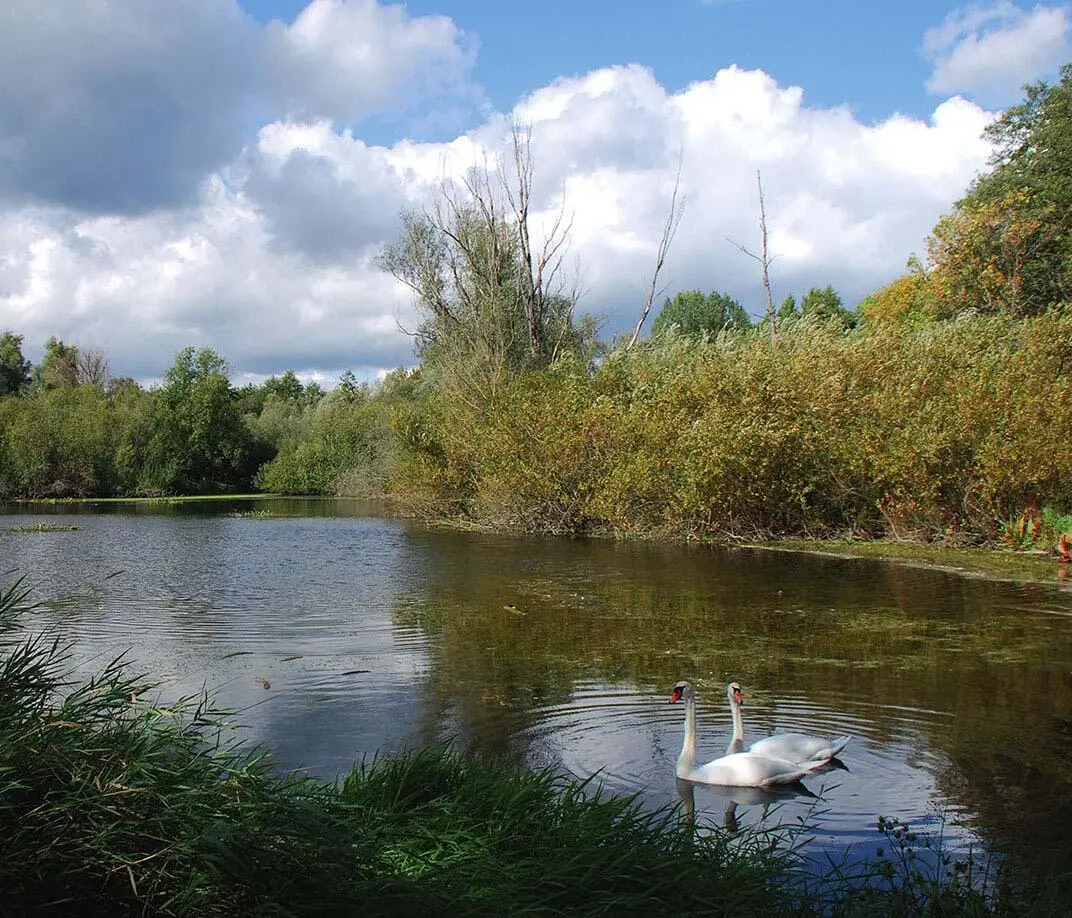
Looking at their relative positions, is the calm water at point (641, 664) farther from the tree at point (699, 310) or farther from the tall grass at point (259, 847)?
the tree at point (699, 310)

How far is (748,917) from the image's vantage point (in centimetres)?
388

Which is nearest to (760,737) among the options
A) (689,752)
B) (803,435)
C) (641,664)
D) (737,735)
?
(737,735)

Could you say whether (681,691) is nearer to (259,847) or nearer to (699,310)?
(259,847)

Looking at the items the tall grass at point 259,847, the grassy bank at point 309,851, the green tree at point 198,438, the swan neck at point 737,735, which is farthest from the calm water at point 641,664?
the green tree at point 198,438

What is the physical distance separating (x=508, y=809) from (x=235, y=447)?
62822 mm

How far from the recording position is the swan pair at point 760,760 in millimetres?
6633

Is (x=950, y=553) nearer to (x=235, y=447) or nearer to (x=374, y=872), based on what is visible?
(x=374, y=872)

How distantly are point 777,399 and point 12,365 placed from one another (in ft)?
231

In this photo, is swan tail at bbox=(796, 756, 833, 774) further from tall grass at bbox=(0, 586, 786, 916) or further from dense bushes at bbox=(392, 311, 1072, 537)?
dense bushes at bbox=(392, 311, 1072, 537)

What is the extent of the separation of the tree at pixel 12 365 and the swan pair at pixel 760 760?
77.6 metres

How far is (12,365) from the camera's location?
75.1 m

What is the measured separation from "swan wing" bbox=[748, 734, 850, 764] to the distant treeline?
1469 centimetres

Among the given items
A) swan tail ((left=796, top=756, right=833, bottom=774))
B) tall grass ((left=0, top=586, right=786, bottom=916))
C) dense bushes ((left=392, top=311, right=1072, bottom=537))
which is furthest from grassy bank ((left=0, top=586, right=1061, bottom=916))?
dense bushes ((left=392, top=311, right=1072, bottom=537))

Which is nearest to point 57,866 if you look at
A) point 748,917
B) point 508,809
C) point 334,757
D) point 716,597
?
point 508,809
